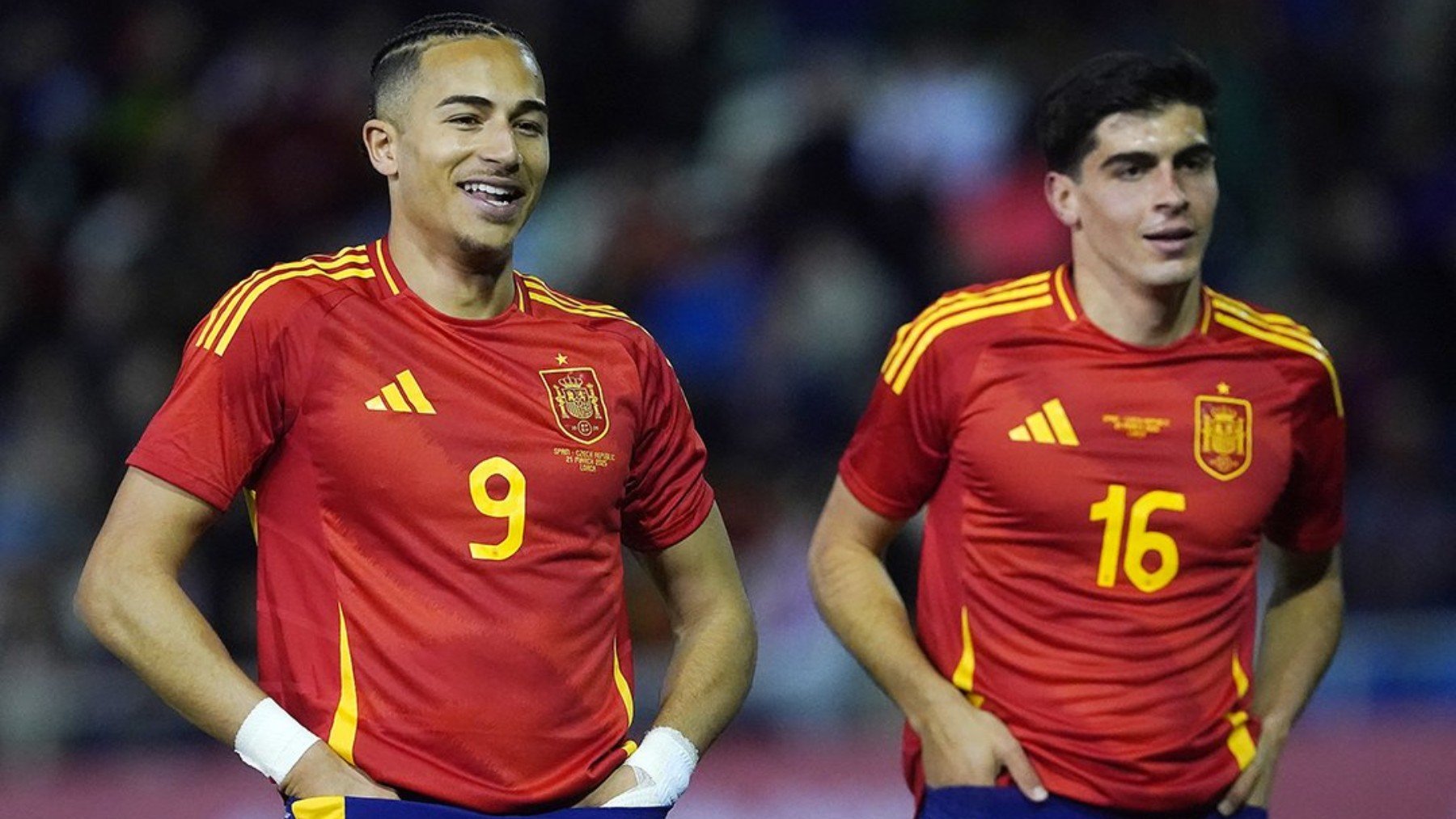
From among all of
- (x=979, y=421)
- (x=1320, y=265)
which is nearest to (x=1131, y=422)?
(x=979, y=421)

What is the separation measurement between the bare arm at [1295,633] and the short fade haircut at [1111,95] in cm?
104

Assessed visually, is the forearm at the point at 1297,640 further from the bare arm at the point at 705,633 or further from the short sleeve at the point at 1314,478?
the bare arm at the point at 705,633

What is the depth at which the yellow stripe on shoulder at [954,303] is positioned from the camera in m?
5.25

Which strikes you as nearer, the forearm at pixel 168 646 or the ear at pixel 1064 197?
the forearm at pixel 168 646

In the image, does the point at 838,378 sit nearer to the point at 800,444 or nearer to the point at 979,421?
the point at 800,444

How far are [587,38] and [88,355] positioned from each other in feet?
8.76

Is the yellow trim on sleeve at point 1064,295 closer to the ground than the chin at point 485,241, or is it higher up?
closer to the ground

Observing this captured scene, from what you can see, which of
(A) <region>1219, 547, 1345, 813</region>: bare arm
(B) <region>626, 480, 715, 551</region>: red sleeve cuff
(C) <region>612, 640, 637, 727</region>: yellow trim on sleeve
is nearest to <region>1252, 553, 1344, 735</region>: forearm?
(A) <region>1219, 547, 1345, 813</region>: bare arm

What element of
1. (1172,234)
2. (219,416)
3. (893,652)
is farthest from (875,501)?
(219,416)

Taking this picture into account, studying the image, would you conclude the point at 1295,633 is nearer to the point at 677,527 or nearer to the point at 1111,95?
the point at 1111,95

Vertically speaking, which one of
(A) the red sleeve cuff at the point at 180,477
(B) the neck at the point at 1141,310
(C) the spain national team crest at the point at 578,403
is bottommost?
(A) the red sleeve cuff at the point at 180,477

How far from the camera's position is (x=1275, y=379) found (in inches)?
205

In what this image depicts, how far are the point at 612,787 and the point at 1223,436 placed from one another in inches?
64.3

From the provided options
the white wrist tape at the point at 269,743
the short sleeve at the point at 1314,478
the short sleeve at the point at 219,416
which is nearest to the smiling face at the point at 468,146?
the short sleeve at the point at 219,416
